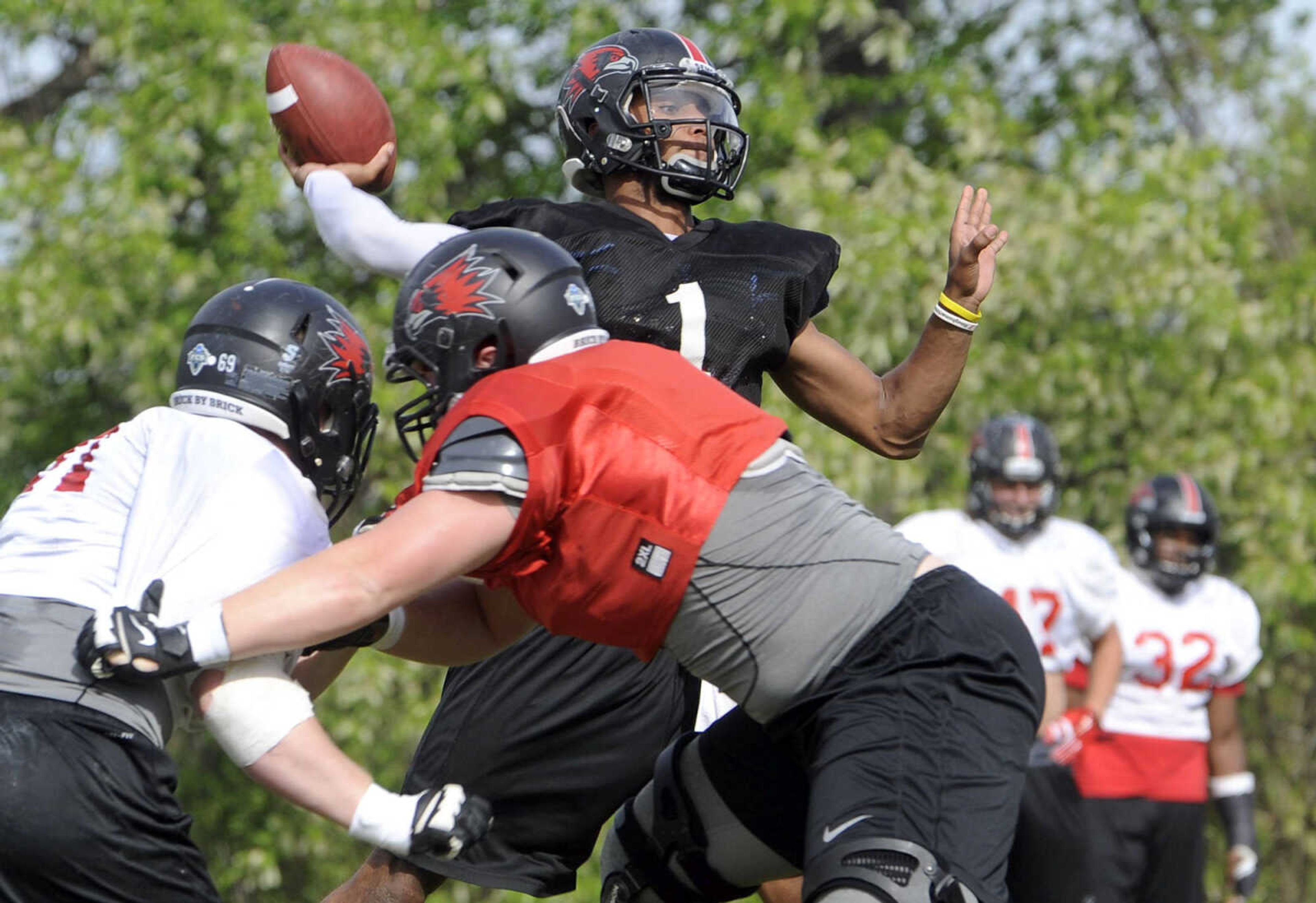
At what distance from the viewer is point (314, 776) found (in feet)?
11.0

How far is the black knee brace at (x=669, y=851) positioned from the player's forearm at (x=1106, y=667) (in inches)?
150

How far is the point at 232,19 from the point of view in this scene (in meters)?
9.36

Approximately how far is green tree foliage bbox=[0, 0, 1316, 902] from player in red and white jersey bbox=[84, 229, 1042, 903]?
5.13 metres

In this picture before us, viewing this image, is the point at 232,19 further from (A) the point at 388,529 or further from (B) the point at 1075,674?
(A) the point at 388,529

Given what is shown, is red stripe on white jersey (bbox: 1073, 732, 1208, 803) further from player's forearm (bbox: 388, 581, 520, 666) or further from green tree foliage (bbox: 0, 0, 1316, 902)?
player's forearm (bbox: 388, 581, 520, 666)

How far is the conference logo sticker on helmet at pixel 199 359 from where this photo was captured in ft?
12.3

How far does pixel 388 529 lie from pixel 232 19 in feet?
22.4

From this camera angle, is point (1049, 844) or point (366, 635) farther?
point (1049, 844)

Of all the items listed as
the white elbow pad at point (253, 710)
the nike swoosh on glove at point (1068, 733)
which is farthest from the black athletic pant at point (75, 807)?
the nike swoosh on glove at point (1068, 733)

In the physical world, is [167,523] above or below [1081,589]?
above

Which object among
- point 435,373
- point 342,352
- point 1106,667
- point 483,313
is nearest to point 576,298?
point 483,313

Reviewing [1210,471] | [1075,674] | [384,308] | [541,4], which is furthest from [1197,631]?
[541,4]

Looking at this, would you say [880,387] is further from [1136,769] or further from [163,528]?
[1136,769]

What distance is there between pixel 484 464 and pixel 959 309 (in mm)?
1713
